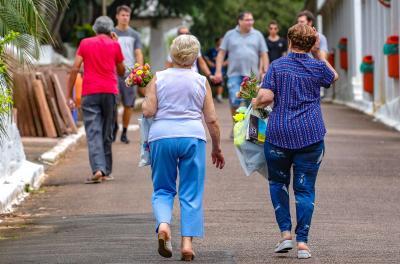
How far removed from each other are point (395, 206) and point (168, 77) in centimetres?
368

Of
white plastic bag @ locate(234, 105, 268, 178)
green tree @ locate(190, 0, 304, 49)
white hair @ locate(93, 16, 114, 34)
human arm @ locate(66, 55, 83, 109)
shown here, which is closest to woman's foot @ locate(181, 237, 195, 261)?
white plastic bag @ locate(234, 105, 268, 178)

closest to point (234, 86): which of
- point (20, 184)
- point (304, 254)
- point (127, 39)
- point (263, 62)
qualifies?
point (263, 62)

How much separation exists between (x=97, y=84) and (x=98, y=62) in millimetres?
248

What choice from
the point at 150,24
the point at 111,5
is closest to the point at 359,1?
the point at 111,5

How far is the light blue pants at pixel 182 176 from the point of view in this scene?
352 inches

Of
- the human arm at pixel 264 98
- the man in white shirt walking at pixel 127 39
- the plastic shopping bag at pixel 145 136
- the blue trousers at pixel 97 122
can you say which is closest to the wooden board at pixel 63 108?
the man in white shirt walking at pixel 127 39

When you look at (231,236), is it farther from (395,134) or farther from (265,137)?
(395,134)

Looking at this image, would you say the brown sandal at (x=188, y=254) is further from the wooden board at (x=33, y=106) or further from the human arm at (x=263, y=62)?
the wooden board at (x=33, y=106)

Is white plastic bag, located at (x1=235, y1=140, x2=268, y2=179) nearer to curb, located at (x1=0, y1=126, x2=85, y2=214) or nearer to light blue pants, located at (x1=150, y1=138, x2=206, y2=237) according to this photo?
light blue pants, located at (x1=150, y1=138, x2=206, y2=237)

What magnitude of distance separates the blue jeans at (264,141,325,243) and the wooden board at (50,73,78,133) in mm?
11733

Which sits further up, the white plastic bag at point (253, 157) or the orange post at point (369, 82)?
the white plastic bag at point (253, 157)

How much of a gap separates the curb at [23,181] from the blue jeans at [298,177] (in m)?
3.71

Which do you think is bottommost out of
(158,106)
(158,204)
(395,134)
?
(395,134)

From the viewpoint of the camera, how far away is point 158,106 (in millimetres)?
9031
